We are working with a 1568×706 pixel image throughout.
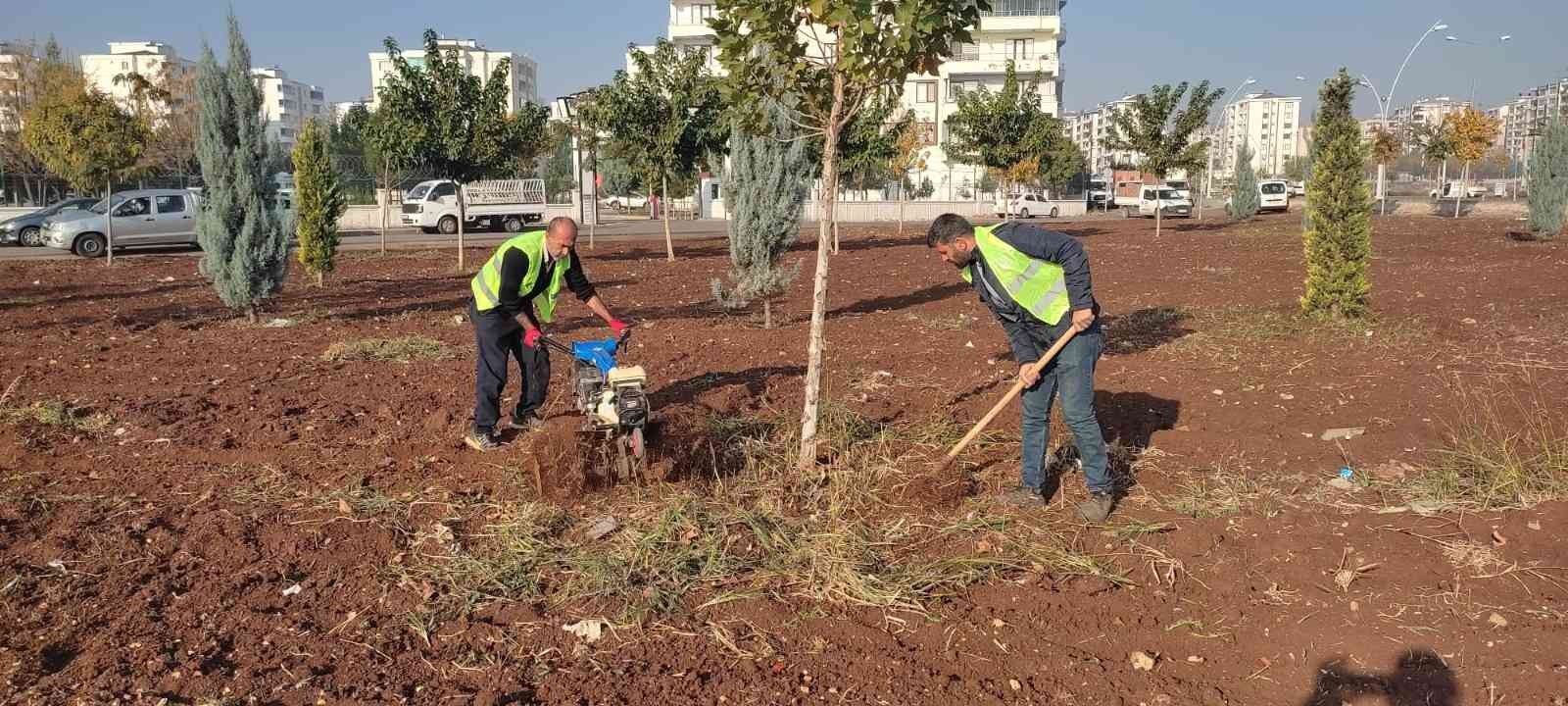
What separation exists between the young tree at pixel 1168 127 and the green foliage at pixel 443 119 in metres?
16.8

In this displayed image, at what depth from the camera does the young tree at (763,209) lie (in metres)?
11.8

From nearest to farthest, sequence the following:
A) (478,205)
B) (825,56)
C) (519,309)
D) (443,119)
A: 1. (825,56)
2. (519,309)
3. (443,119)
4. (478,205)

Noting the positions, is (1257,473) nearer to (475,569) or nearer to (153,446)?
(475,569)

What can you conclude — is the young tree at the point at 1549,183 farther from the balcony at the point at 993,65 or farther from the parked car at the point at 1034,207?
the balcony at the point at 993,65

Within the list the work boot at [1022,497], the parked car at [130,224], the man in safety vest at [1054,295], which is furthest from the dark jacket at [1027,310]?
the parked car at [130,224]

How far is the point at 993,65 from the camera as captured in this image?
65.2m

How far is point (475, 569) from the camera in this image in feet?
14.5

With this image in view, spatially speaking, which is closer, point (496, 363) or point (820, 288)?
point (820, 288)

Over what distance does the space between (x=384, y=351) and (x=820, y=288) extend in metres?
5.45

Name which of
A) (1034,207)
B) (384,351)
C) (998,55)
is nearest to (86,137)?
(384,351)

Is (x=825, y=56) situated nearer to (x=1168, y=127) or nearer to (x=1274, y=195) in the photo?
(x=1168, y=127)

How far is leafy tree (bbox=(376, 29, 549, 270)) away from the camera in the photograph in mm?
18438

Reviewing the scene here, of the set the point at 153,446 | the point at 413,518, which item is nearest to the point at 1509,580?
the point at 413,518

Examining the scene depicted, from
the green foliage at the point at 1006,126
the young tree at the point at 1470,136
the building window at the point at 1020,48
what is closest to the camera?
the green foliage at the point at 1006,126
